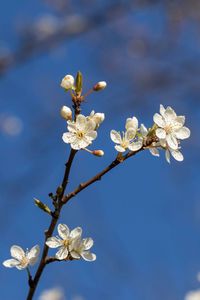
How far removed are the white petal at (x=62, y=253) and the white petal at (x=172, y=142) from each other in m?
0.29

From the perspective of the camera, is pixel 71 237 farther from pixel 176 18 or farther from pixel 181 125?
pixel 176 18

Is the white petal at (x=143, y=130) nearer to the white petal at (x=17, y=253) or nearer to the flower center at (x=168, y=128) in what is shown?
the flower center at (x=168, y=128)

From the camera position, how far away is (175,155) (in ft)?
3.95

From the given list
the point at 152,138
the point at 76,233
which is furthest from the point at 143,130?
the point at 76,233

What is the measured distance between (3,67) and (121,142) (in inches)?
109

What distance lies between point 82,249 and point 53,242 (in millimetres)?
86

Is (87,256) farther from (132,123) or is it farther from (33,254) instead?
(132,123)

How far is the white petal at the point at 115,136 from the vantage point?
1.21 metres

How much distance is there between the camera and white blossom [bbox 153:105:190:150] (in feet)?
3.89

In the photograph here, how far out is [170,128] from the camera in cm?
122

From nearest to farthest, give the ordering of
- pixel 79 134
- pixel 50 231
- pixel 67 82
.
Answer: pixel 50 231, pixel 79 134, pixel 67 82

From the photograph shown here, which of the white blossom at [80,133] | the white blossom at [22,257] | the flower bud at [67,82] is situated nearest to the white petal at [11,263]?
the white blossom at [22,257]

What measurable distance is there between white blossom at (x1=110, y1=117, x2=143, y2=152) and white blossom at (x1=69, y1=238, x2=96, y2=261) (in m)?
0.19

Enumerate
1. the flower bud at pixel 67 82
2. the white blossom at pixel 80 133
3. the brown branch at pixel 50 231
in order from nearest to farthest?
the brown branch at pixel 50 231 < the white blossom at pixel 80 133 < the flower bud at pixel 67 82
